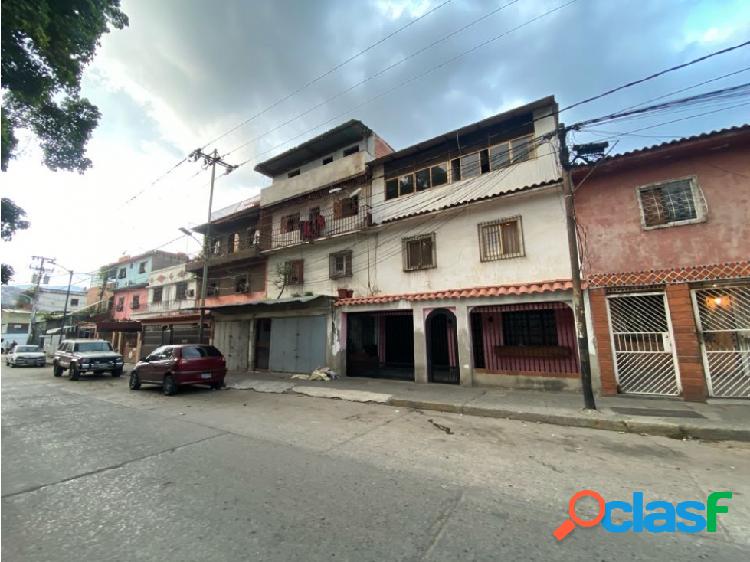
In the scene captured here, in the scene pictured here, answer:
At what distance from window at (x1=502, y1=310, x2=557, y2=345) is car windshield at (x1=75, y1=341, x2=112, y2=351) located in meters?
21.0

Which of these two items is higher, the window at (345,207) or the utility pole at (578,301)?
the window at (345,207)

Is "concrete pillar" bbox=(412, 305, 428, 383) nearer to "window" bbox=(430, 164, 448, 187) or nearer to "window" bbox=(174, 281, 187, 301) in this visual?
"window" bbox=(430, 164, 448, 187)

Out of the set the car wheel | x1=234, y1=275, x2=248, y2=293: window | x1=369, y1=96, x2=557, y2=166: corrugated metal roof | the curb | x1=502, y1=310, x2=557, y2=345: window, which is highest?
x1=369, y1=96, x2=557, y2=166: corrugated metal roof

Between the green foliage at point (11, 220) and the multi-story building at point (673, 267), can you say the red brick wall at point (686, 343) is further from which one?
the green foliage at point (11, 220)

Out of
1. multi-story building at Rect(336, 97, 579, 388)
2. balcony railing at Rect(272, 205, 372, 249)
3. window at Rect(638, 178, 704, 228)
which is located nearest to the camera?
window at Rect(638, 178, 704, 228)

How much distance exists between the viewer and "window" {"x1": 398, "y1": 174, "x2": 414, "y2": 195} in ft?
50.7

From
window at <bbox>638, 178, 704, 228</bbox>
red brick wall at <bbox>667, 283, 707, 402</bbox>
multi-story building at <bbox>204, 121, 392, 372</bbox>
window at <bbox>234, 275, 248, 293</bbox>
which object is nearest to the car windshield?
multi-story building at <bbox>204, 121, 392, 372</bbox>

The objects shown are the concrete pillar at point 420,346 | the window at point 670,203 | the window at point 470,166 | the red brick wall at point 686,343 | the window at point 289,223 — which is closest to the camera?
the red brick wall at point 686,343

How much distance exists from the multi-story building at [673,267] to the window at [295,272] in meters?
13.5

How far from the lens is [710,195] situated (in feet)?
30.6

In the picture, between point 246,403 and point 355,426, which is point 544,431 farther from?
point 246,403

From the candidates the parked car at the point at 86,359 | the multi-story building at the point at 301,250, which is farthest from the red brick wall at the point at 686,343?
the parked car at the point at 86,359

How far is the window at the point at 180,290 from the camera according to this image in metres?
26.6

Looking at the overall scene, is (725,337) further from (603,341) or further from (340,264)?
(340,264)
